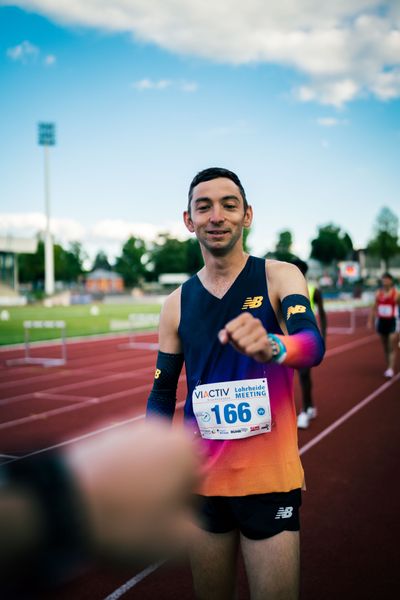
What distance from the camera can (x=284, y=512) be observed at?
1.88 metres

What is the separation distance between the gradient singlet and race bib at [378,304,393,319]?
887 centimetres

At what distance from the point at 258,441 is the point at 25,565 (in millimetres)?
1442

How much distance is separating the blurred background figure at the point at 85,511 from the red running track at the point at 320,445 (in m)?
0.05

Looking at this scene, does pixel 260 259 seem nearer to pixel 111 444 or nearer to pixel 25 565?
pixel 111 444

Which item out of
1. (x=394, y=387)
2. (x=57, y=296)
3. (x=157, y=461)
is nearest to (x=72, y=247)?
(x=57, y=296)

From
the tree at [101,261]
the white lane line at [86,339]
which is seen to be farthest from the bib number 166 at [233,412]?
the tree at [101,261]

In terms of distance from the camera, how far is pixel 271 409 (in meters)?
1.94

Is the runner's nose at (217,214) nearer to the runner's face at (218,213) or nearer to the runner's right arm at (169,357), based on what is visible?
the runner's face at (218,213)

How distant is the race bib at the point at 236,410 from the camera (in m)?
1.93

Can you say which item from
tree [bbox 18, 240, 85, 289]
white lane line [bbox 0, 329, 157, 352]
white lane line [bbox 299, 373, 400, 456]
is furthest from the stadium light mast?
white lane line [bbox 299, 373, 400, 456]

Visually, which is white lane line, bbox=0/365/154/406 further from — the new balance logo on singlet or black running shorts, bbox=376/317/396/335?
the new balance logo on singlet

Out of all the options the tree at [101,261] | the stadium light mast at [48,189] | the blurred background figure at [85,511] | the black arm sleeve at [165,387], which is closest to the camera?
the blurred background figure at [85,511]

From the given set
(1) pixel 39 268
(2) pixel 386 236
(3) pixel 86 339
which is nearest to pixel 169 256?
(1) pixel 39 268

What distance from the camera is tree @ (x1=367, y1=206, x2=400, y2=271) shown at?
2810 inches
